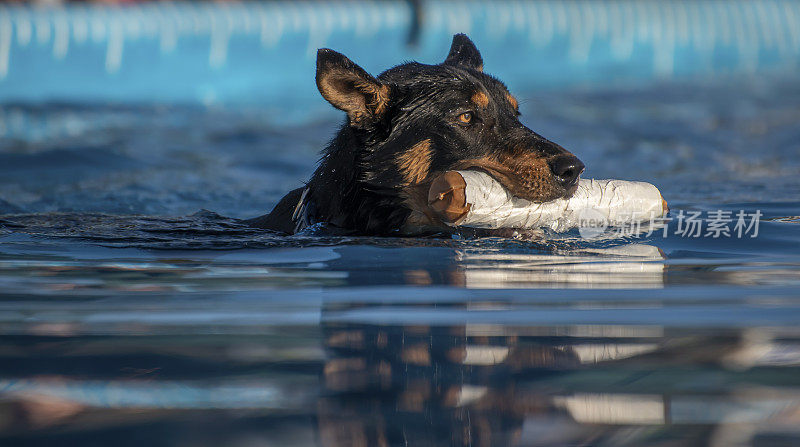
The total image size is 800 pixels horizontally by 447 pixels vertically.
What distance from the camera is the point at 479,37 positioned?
706 inches

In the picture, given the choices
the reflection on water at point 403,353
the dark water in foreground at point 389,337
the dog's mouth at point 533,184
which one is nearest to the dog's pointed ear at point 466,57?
the dog's mouth at point 533,184

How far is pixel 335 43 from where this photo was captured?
1752 cm

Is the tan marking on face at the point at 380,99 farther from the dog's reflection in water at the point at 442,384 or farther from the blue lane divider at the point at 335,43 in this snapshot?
the blue lane divider at the point at 335,43

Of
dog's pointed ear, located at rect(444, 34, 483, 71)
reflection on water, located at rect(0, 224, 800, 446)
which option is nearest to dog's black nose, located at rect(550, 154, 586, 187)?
reflection on water, located at rect(0, 224, 800, 446)

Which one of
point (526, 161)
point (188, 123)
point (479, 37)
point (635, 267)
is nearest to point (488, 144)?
point (526, 161)

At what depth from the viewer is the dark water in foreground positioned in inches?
65.3

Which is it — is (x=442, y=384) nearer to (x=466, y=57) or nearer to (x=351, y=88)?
(x=351, y=88)

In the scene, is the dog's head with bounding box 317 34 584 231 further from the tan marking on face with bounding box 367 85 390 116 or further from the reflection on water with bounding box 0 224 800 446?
the reflection on water with bounding box 0 224 800 446

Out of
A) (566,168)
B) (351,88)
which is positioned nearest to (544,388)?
(566,168)

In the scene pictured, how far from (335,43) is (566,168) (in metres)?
14.1

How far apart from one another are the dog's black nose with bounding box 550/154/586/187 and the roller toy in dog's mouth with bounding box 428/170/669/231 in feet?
0.38

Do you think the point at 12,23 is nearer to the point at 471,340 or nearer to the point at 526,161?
the point at 526,161

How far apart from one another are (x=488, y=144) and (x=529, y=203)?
42cm

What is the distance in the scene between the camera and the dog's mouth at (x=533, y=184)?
13.3 ft
